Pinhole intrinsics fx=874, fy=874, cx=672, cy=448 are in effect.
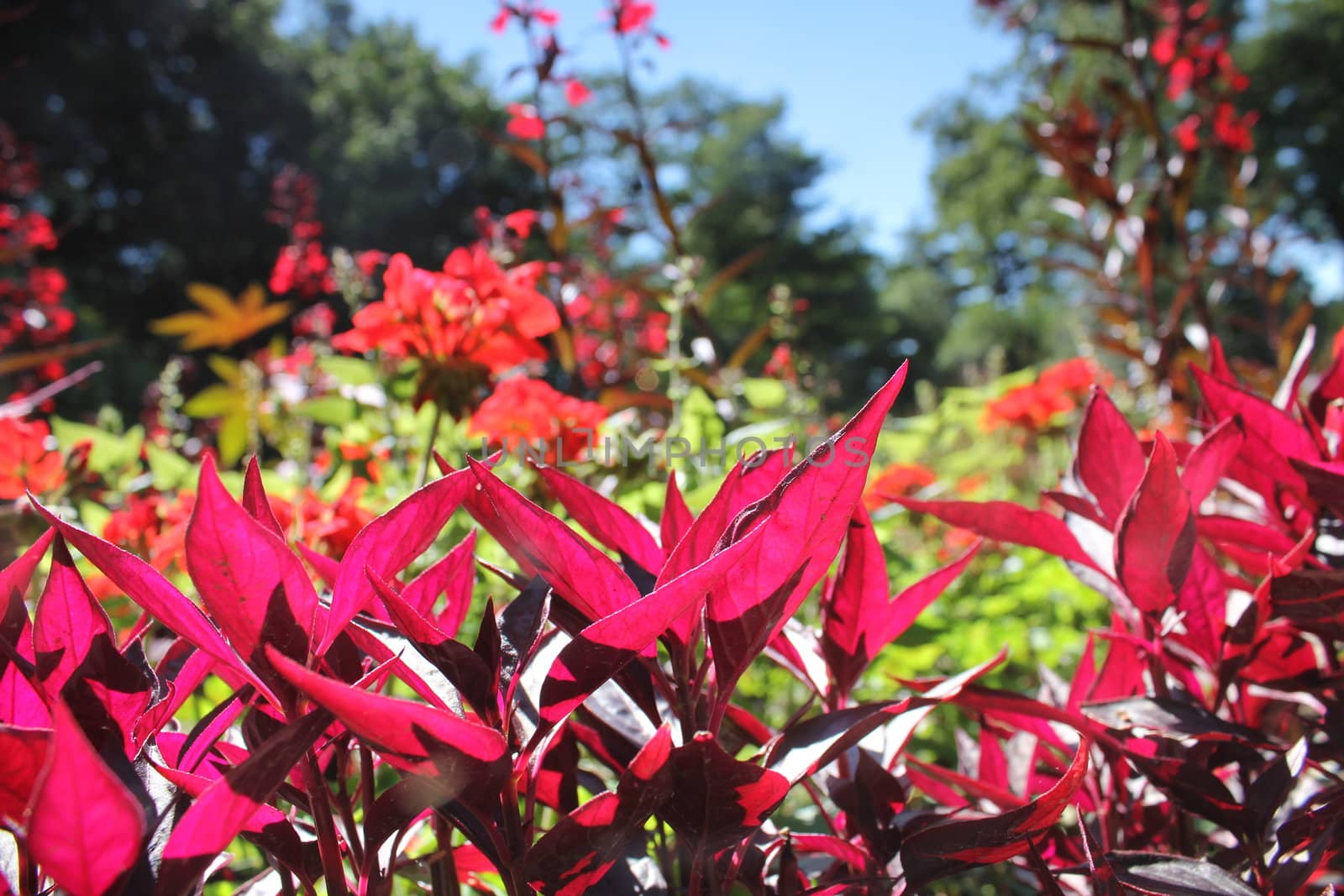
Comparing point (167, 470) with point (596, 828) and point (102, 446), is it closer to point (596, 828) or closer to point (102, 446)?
point (102, 446)

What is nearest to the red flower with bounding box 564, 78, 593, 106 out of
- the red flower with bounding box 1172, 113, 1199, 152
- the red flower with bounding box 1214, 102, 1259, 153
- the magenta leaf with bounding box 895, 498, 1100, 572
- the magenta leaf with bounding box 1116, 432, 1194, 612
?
the red flower with bounding box 1172, 113, 1199, 152

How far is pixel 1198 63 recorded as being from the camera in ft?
8.26

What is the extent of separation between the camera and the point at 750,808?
15.7 inches

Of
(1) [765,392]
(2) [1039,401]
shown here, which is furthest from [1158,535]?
(2) [1039,401]

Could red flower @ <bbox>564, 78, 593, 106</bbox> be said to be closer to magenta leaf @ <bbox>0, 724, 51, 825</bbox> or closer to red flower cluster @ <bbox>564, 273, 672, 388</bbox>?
red flower cluster @ <bbox>564, 273, 672, 388</bbox>

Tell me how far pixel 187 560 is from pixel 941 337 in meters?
34.0

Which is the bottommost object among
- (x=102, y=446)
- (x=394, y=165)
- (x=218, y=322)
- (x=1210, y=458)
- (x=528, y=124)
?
(x=1210, y=458)

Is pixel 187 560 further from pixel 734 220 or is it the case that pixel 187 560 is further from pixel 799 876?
pixel 734 220

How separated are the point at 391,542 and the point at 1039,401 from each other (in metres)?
2.36

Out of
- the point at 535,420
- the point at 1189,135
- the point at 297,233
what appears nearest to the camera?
the point at 535,420

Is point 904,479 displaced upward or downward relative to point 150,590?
upward

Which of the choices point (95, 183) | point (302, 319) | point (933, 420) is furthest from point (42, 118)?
point (933, 420)

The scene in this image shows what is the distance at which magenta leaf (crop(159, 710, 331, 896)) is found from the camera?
0.31m

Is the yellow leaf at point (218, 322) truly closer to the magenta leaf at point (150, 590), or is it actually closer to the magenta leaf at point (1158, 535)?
the magenta leaf at point (150, 590)
